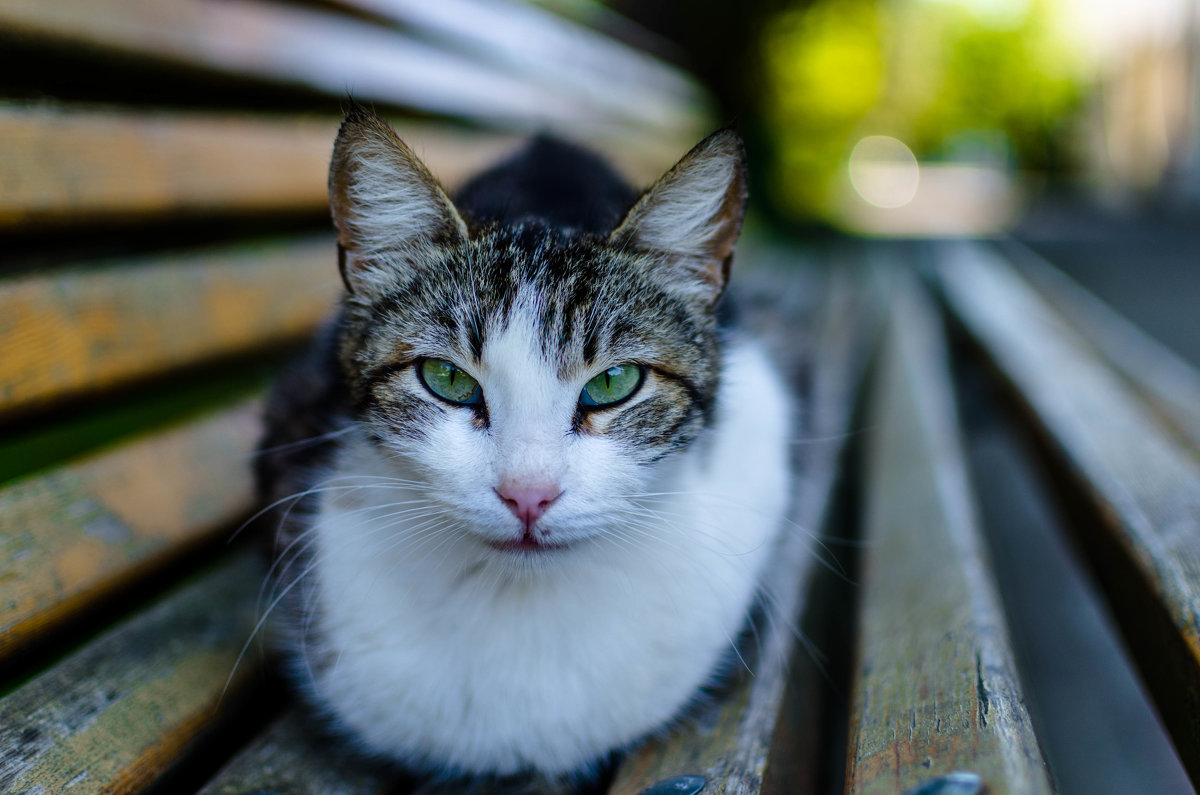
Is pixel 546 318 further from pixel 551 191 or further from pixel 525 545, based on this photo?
pixel 551 191

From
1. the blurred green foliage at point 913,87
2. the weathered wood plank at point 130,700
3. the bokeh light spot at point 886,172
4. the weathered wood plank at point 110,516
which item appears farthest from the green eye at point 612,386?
the bokeh light spot at point 886,172

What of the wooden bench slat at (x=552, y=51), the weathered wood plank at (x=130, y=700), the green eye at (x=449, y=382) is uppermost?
the wooden bench slat at (x=552, y=51)

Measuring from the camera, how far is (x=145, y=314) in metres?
1.35

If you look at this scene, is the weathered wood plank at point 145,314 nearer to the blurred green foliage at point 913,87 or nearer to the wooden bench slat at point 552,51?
the wooden bench slat at point 552,51

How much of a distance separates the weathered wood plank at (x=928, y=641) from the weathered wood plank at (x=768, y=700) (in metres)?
0.10

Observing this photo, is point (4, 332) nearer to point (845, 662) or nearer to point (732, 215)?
point (732, 215)

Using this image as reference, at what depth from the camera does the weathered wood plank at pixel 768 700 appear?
93cm

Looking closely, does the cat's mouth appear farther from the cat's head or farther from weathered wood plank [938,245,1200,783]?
weathered wood plank [938,245,1200,783]

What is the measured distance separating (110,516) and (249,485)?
0.31m

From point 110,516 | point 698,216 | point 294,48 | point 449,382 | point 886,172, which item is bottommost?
point 110,516

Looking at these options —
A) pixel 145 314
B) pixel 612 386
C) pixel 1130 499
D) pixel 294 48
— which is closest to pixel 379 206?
pixel 612 386

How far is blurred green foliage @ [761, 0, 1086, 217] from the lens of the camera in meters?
8.41

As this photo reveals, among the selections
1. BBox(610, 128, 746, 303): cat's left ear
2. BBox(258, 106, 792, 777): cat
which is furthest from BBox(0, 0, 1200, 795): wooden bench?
BBox(610, 128, 746, 303): cat's left ear

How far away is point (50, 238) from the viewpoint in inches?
49.2
